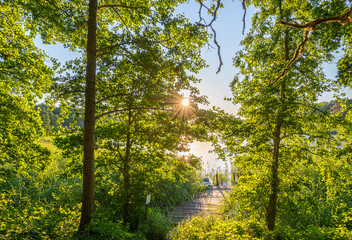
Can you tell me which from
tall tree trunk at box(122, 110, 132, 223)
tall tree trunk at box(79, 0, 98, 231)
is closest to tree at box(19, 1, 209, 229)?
tall tree trunk at box(79, 0, 98, 231)

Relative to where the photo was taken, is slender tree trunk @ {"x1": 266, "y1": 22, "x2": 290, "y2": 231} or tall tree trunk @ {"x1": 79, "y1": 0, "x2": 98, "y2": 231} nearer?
tall tree trunk @ {"x1": 79, "y1": 0, "x2": 98, "y2": 231}

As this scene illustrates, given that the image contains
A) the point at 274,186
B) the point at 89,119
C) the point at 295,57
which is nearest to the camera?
the point at 89,119

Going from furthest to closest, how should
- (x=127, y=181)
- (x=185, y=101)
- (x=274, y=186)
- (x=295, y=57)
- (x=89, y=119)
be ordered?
(x=127, y=181)
(x=274, y=186)
(x=185, y=101)
(x=295, y=57)
(x=89, y=119)

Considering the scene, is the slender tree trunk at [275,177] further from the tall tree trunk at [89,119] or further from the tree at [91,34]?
the tall tree trunk at [89,119]

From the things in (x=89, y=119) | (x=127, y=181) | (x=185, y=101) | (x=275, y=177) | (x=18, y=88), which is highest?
(x=18, y=88)

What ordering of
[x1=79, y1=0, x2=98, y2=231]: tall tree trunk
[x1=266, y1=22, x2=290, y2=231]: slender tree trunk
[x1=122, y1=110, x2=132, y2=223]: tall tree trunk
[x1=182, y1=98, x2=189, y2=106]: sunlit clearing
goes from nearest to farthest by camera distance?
[x1=79, y1=0, x2=98, y2=231]: tall tree trunk
[x1=182, y1=98, x2=189, y2=106]: sunlit clearing
[x1=266, y1=22, x2=290, y2=231]: slender tree trunk
[x1=122, y1=110, x2=132, y2=223]: tall tree trunk

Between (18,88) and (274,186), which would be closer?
(18,88)

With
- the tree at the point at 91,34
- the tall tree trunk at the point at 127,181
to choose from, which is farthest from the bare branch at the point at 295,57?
the tall tree trunk at the point at 127,181

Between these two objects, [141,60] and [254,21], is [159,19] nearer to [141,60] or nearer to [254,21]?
[141,60]

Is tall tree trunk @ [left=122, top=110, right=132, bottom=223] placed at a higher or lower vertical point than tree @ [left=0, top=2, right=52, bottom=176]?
lower

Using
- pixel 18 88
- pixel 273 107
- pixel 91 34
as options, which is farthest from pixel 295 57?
pixel 18 88

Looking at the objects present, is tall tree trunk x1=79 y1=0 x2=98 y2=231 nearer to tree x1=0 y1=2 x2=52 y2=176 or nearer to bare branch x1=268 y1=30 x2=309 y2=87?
tree x1=0 y1=2 x2=52 y2=176

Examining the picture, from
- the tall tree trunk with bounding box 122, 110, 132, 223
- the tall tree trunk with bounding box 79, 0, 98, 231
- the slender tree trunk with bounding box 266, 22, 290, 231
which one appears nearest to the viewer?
the tall tree trunk with bounding box 79, 0, 98, 231

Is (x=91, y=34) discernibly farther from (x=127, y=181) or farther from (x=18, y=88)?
(x=127, y=181)
